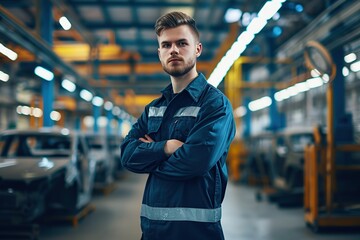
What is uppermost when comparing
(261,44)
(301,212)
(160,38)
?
(261,44)

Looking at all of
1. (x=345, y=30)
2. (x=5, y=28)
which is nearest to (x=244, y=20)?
(x=345, y=30)

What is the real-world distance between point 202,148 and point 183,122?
0.68ft

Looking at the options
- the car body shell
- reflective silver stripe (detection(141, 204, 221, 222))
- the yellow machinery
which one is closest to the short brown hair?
reflective silver stripe (detection(141, 204, 221, 222))

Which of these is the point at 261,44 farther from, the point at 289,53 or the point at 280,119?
the point at 280,119

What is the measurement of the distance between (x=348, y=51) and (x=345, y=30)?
0.95 metres

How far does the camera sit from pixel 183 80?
1.83 m

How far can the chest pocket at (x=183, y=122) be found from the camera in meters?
1.77

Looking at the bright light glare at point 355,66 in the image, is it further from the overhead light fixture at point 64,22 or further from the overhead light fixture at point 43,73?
the overhead light fixture at point 43,73

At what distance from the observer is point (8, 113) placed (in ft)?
53.8

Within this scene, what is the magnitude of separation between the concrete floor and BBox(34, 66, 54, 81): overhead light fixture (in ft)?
9.59

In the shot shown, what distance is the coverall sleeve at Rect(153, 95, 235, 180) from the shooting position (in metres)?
1.65

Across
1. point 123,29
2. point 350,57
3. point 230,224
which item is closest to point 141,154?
point 230,224

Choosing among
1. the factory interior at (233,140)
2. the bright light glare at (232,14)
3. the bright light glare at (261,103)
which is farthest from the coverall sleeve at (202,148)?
the bright light glare at (261,103)

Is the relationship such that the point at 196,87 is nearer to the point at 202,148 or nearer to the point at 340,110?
the point at 202,148
